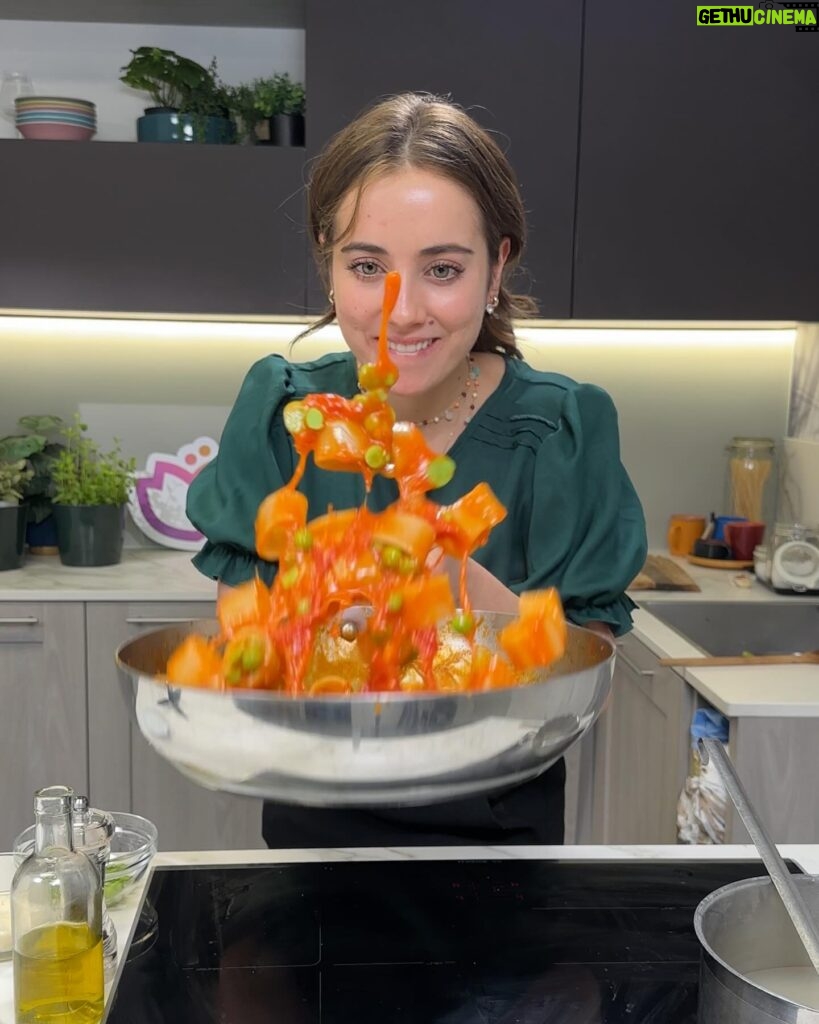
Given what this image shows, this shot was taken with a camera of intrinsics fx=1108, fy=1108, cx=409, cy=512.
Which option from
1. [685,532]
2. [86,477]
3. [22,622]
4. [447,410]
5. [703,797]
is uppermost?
[447,410]

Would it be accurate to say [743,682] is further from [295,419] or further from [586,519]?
[295,419]

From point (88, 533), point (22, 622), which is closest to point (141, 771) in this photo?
point (22, 622)

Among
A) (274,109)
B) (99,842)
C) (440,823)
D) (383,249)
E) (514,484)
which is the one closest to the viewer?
(99,842)

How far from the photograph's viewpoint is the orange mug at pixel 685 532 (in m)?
2.66

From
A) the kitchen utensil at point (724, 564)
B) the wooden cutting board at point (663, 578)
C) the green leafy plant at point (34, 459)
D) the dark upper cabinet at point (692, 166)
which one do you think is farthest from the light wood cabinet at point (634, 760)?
the green leafy plant at point (34, 459)

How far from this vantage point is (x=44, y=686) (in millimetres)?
2256

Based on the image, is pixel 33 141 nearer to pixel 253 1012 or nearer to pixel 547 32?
pixel 547 32

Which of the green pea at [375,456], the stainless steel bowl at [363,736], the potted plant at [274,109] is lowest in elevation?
the stainless steel bowl at [363,736]

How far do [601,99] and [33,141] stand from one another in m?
1.16

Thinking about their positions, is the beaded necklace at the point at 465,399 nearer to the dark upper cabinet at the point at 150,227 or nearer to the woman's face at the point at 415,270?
the woman's face at the point at 415,270

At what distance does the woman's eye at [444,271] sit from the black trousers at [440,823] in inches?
21.2

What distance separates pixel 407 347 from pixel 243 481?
290mm

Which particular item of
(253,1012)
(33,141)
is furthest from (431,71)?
(253,1012)

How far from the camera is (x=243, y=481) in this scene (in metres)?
1.27
